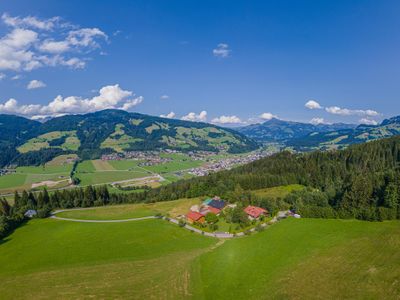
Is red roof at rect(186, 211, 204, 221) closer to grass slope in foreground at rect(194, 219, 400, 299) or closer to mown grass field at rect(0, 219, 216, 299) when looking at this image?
mown grass field at rect(0, 219, 216, 299)

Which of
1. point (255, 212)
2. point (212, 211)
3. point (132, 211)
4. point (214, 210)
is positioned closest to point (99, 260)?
point (212, 211)

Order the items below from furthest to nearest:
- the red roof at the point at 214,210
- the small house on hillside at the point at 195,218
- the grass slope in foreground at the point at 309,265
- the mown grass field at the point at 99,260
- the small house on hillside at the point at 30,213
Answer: the small house on hillside at the point at 30,213 → the red roof at the point at 214,210 → the small house on hillside at the point at 195,218 → the mown grass field at the point at 99,260 → the grass slope in foreground at the point at 309,265

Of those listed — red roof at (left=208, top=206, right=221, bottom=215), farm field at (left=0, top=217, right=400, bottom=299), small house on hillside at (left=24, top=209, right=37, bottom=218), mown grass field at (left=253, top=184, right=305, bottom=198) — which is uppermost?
small house on hillside at (left=24, top=209, right=37, bottom=218)

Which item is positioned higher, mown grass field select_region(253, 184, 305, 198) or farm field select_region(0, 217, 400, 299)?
mown grass field select_region(253, 184, 305, 198)

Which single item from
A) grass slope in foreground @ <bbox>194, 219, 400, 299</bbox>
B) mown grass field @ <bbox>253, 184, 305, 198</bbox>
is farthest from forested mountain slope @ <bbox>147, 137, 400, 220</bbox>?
grass slope in foreground @ <bbox>194, 219, 400, 299</bbox>

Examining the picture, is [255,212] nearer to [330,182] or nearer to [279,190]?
[279,190]

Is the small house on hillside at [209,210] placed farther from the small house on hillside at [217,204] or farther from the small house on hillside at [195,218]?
the small house on hillside at [195,218]

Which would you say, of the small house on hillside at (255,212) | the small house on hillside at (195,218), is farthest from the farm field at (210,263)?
the small house on hillside at (255,212)
